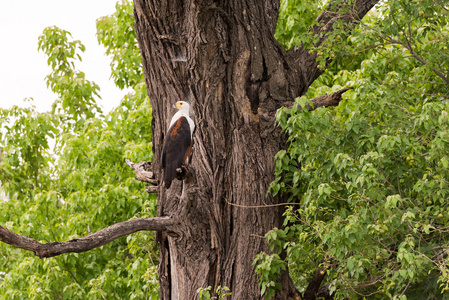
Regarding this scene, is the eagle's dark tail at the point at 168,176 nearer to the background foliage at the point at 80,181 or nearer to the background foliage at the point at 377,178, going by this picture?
the background foliage at the point at 377,178

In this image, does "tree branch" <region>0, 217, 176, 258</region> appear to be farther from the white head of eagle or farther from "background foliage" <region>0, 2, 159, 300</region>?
"background foliage" <region>0, 2, 159, 300</region>

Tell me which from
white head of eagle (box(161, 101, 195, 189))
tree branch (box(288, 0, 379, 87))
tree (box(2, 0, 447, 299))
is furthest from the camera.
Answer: tree branch (box(288, 0, 379, 87))

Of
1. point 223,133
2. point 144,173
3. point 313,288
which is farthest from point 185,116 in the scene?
point 313,288

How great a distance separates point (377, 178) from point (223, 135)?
1394 mm

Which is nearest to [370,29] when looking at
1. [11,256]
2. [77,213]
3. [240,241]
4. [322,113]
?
[322,113]

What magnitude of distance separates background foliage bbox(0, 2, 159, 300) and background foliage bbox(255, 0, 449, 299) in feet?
6.98

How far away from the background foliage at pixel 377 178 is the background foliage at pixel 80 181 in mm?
2128

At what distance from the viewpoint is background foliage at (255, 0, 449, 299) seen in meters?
3.89

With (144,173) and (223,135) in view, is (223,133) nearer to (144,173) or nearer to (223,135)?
(223,135)

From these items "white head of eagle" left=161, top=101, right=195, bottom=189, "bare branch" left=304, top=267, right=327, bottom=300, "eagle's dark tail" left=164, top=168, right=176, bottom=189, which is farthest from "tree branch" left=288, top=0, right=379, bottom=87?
"bare branch" left=304, top=267, right=327, bottom=300

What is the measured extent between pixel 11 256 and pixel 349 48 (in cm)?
589

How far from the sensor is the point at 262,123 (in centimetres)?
482

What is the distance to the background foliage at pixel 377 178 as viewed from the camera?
3.89 m

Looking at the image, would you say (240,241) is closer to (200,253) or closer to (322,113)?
(200,253)
